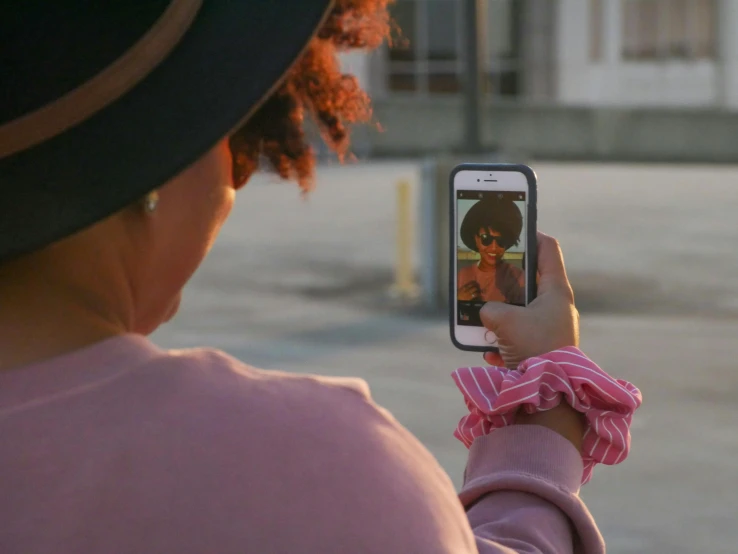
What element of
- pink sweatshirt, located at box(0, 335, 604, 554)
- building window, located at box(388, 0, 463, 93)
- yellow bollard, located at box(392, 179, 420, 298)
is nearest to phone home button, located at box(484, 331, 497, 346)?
pink sweatshirt, located at box(0, 335, 604, 554)

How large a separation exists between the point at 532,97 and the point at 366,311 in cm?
2680

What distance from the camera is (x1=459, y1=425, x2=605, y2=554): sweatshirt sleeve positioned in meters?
1.25

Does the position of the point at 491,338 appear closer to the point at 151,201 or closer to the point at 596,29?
the point at 151,201

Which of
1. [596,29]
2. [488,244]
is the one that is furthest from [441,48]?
[488,244]

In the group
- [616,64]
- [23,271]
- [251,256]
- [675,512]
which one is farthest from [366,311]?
[616,64]

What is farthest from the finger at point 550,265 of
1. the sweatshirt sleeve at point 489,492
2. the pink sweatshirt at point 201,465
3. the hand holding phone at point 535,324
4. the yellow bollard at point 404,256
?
the yellow bollard at point 404,256

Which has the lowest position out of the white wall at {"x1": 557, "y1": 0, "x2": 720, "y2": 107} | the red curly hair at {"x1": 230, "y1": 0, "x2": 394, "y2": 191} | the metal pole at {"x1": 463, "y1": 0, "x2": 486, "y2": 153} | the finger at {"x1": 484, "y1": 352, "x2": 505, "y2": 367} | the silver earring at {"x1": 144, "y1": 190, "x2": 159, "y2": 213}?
the white wall at {"x1": 557, "y1": 0, "x2": 720, "y2": 107}

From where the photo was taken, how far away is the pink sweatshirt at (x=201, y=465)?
0.92 metres

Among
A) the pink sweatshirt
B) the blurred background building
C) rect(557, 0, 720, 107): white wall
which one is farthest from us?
the blurred background building

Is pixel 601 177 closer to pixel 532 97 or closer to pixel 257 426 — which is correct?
pixel 532 97

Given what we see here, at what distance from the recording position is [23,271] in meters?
1.03

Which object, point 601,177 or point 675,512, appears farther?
point 601,177

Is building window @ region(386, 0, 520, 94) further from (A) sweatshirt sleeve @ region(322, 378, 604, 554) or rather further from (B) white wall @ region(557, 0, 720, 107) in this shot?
(A) sweatshirt sleeve @ region(322, 378, 604, 554)

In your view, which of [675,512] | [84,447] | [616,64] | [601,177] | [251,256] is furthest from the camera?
[616,64]
